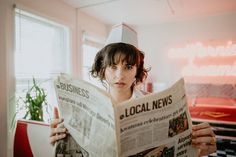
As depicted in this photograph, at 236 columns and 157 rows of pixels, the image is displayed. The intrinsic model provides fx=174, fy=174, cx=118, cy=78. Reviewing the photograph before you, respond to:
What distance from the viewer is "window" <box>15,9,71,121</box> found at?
1.70 metres

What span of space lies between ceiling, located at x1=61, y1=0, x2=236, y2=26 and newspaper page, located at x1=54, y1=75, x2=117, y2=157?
1802 mm

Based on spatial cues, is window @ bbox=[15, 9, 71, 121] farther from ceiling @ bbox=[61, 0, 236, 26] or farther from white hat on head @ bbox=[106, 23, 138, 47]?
white hat on head @ bbox=[106, 23, 138, 47]

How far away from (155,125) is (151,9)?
2.07 m

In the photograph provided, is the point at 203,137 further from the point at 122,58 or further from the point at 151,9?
the point at 151,9

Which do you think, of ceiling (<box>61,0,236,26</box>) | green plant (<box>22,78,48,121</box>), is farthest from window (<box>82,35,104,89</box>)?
green plant (<box>22,78,48,121</box>)

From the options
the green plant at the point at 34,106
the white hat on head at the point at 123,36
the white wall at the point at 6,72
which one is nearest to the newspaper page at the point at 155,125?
the white hat on head at the point at 123,36

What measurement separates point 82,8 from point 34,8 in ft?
2.33

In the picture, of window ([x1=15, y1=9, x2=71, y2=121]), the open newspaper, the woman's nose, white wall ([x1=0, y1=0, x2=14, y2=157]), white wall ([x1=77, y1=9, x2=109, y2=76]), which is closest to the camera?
the open newspaper

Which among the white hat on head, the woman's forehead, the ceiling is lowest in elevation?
the woman's forehead

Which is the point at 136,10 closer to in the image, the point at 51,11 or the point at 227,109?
the point at 51,11

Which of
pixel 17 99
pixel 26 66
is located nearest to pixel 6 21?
pixel 26 66

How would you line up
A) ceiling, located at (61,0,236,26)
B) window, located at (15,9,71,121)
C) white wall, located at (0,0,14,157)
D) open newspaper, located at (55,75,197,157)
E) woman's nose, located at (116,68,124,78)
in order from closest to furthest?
open newspaper, located at (55,75,197,157) → woman's nose, located at (116,68,124,78) → white wall, located at (0,0,14,157) → window, located at (15,9,71,121) → ceiling, located at (61,0,236,26)

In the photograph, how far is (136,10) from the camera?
7.62 ft

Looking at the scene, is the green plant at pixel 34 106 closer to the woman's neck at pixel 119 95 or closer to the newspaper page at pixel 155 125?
the woman's neck at pixel 119 95
